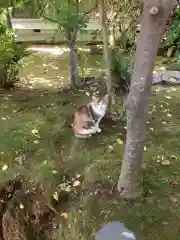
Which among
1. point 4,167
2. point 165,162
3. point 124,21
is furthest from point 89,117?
point 124,21

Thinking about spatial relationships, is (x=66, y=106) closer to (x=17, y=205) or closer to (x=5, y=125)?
(x=5, y=125)

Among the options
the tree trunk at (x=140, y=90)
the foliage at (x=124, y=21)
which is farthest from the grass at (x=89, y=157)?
the foliage at (x=124, y=21)

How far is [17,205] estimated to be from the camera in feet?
11.5

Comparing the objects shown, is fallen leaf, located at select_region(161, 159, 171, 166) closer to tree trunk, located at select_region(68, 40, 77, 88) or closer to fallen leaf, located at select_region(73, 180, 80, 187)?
fallen leaf, located at select_region(73, 180, 80, 187)

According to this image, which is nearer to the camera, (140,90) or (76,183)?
(140,90)

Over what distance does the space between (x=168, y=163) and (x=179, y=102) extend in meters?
1.77

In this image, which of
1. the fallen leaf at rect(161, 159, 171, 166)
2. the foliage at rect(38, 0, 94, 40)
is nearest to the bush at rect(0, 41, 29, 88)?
the foliage at rect(38, 0, 94, 40)

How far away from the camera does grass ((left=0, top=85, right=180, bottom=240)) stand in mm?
3154

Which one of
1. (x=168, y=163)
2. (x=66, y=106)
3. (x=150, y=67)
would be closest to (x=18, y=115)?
(x=66, y=106)

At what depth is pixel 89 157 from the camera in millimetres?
3918

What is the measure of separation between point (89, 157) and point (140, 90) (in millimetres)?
1434

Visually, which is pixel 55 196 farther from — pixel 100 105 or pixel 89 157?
pixel 100 105

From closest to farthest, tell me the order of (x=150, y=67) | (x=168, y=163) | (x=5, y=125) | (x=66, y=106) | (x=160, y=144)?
(x=150, y=67)
(x=168, y=163)
(x=160, y=144)
(x=5, y=125)
(x=66, y=106)

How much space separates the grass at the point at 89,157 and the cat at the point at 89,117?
0.11m
